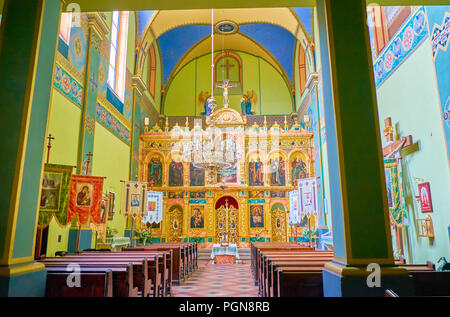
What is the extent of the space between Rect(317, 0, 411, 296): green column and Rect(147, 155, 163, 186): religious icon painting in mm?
11794

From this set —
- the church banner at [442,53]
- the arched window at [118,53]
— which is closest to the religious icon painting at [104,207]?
the arched window at [118,53]

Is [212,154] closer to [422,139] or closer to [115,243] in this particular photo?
[115,243]

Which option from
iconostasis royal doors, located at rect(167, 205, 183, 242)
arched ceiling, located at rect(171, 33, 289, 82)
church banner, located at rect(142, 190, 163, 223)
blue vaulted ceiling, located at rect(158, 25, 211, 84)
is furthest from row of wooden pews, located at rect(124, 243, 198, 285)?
arched ceiling, located at rect(171, 33, 289, 82)

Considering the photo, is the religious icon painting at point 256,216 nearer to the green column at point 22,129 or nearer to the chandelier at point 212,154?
the chandelier at point 212,154

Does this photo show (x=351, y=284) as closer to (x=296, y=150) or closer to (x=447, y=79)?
(x=447, y=79)

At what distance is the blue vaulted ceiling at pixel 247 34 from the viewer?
15.2 meters

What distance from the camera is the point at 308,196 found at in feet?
30.1

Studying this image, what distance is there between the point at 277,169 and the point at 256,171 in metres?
0.91

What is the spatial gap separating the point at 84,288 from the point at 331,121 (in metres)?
2.91

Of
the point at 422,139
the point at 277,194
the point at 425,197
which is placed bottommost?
the point at 425,197

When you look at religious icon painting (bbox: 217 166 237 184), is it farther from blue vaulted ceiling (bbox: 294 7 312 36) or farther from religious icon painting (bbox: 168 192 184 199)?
blue vaulted ceiling (bbox: 294 7 312 36)

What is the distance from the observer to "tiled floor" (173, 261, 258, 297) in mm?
6004

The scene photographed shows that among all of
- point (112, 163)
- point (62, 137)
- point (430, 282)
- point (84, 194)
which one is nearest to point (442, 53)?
point (430, 282)
